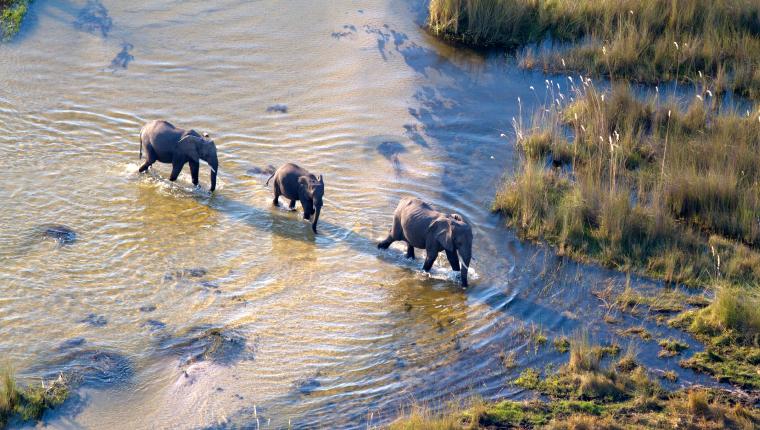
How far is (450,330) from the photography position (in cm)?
959

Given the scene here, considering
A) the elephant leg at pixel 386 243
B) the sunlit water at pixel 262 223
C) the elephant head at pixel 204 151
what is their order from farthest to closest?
the elephant head at pixel 204 151, the elephant leg at pixel 386 243, the sunlit water at pixel 262 223

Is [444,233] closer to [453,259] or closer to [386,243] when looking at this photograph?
[453,259]

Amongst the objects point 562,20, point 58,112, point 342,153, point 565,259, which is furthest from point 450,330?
point 562,20

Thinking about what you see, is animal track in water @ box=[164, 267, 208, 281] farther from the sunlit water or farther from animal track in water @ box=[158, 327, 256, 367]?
animal track in water @ box=[158, 327, 256, 367]

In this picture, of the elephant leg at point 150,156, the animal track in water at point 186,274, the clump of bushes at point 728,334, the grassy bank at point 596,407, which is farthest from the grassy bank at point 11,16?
the clump of bushes at point 728,334

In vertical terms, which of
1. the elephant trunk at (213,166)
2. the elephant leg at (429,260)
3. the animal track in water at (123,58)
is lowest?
the elephant leg at (429,260)

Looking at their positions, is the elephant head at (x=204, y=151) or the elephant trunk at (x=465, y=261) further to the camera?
the elephant head at (x=204, y=151)

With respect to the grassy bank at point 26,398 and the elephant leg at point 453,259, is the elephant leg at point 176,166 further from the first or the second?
the grassy bank at point 26,398

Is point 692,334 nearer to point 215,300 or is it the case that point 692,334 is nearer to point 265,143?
point 215,300

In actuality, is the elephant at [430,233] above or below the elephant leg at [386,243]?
above

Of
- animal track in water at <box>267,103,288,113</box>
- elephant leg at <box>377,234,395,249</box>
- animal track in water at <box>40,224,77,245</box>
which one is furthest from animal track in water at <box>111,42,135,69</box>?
elephant leg at <box>377,234,395,249</box>

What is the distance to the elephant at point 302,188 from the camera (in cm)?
1138

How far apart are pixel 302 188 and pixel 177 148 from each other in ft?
6.57

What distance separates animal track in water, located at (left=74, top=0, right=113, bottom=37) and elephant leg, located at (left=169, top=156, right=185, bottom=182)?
5.00m
